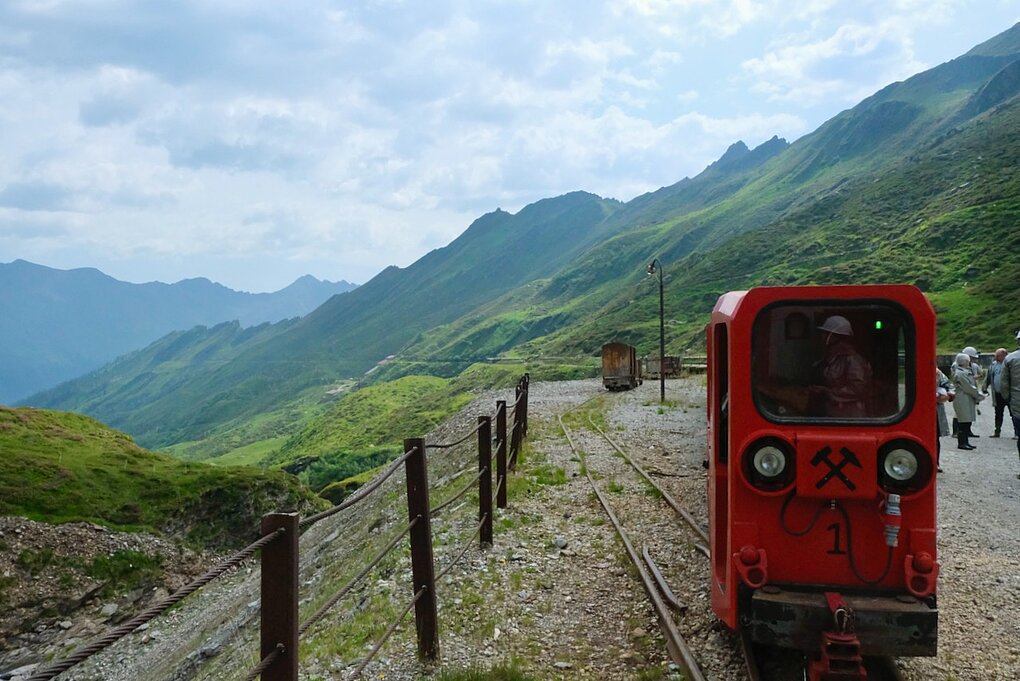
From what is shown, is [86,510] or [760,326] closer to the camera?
[760,326]

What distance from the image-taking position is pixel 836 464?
4.40 m

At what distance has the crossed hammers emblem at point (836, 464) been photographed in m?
4.39

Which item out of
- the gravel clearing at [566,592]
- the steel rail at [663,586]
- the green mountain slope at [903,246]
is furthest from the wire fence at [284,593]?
the green mountain slope at [903,246]

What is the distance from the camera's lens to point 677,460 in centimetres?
1488

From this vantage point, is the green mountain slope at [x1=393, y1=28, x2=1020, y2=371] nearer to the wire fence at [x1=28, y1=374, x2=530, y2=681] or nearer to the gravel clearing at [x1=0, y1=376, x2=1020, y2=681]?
the gravel clearing at [x1=0, y1=376, x2=1020, y2=681]

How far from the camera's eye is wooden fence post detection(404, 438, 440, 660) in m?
5.25

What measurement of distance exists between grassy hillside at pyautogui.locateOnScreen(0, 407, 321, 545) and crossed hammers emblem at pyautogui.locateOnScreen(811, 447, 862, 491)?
20.5 metres

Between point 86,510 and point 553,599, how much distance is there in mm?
18209

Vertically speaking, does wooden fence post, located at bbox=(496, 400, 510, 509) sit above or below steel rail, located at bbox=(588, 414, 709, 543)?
above

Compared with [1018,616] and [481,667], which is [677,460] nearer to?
[1018,616]

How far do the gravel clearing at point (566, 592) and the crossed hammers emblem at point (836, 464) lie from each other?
→ 174 cm

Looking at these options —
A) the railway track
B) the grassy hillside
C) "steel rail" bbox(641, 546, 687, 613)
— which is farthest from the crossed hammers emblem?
the grassy hillside

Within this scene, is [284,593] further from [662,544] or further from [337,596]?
[662,544]

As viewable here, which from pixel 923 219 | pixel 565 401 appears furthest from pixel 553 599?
pixel 923 219
